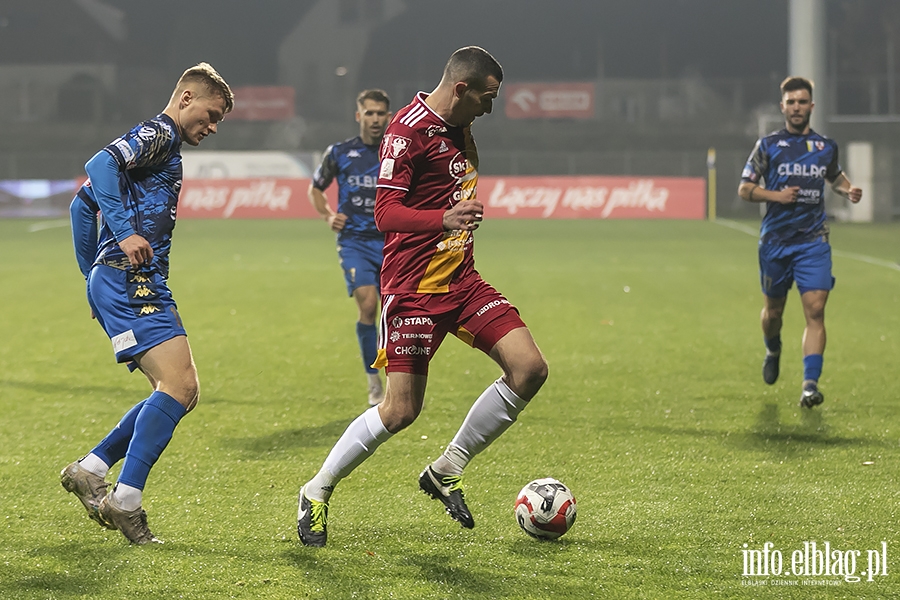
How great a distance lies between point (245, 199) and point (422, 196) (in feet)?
96.0

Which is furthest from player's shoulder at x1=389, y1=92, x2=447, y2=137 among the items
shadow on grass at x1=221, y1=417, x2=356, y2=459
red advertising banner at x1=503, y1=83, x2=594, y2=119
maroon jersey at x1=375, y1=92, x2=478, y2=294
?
red advertising banner at x1=503, y1=83, x2=594, y2=119

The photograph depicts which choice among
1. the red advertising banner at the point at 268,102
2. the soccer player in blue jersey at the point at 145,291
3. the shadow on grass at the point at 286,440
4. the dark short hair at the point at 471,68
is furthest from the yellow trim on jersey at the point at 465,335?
the red advertising banner at the point at 268,102

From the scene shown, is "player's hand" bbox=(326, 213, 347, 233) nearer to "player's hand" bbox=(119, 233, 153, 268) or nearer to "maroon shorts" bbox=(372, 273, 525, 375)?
"maroon shorts" bbox=(372, 273, 525, 375)

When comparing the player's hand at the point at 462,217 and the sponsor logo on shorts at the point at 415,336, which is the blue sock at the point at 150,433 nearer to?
the sponsor logo on shorts at the point at 415,336

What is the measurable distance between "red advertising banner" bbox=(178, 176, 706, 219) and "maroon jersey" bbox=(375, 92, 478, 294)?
28.4 metres

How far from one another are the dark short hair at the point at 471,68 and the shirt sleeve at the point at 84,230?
1549 mm

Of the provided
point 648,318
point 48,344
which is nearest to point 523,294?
point 648,318

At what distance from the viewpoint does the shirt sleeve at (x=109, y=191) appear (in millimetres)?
4188

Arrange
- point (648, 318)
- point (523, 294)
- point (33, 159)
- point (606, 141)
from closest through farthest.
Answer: point (648, 318) < point (523, 294) < point (33, 159) < point (606, 141)

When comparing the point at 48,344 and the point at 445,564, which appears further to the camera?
the point at 48,344

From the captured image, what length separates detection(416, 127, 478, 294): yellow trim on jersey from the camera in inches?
174

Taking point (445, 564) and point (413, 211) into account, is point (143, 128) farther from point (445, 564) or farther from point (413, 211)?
point (445, 564)

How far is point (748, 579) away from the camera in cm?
393

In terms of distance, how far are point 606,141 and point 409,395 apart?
40.5 m
